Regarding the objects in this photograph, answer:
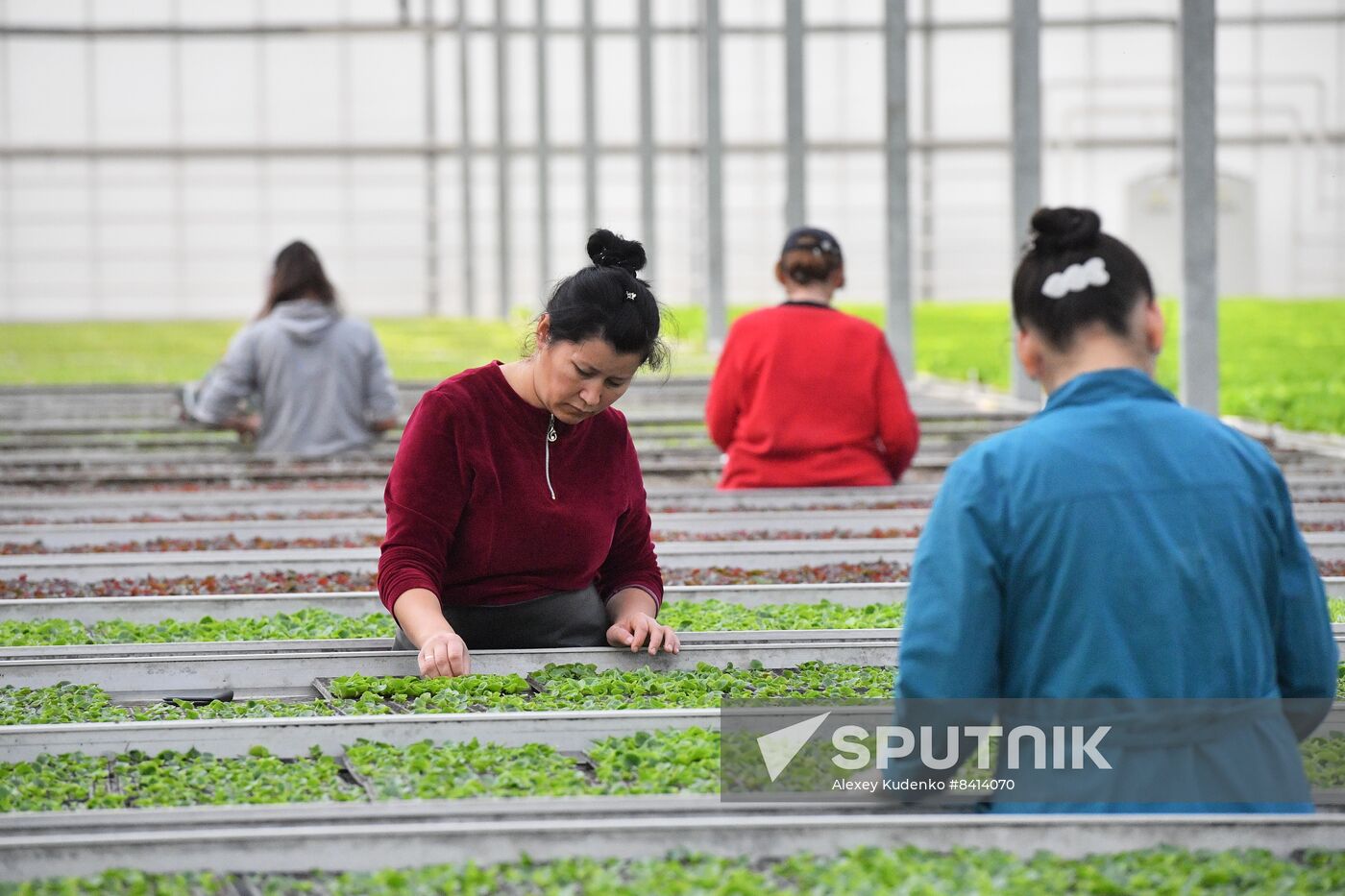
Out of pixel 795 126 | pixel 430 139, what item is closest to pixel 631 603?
pixel 795 126

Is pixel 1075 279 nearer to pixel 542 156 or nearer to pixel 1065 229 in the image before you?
pixel 1065 229

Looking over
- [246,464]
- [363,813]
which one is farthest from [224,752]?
[246,464]

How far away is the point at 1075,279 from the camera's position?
2439mm

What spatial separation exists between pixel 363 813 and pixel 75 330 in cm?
2771

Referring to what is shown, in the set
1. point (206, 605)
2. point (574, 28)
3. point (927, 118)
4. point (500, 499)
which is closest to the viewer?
point (500, 499)

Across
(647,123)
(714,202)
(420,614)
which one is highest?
(647,123)

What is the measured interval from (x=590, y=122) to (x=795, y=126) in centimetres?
868

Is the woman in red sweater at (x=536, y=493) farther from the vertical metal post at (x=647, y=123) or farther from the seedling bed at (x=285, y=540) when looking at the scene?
the vertical metal post at (x=647, y=123)

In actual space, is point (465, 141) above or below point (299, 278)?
above

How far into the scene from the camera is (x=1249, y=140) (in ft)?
110

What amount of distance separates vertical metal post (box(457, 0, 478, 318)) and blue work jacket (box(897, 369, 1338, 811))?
3014 cm

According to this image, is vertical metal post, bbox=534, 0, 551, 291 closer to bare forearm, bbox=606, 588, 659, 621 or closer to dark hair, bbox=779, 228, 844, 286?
dark hair, bbox=779, 228, 844, 286

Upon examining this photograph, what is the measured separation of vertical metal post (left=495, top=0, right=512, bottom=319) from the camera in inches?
1091

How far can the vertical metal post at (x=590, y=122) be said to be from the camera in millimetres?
23172
